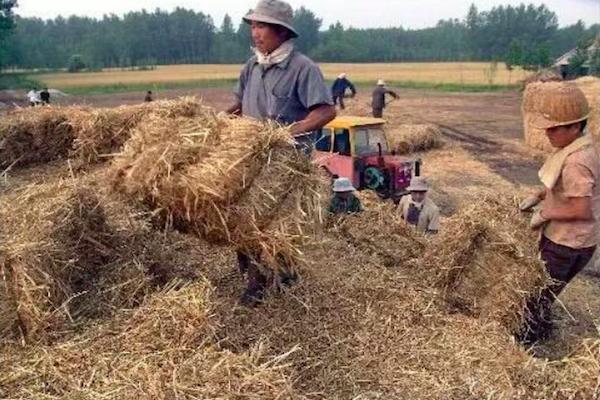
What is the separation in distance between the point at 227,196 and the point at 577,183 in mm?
2333

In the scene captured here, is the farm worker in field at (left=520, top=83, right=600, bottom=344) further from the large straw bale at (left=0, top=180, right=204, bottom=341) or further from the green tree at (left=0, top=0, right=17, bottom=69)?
the green tree at (left=0, top=0, right=17, bottom=69)

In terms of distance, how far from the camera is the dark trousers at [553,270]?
4609 millimetres

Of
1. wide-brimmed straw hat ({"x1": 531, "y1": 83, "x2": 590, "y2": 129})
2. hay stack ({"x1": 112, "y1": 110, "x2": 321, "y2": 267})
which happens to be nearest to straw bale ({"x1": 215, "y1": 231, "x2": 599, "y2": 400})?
hay stack ({"x1": 112, "y1": 110, "x2": 321, "y2": 267})

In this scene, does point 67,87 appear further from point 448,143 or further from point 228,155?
point 228,155

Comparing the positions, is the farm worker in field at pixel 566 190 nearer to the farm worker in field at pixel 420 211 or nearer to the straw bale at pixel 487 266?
the straw bale at pixel 487 266

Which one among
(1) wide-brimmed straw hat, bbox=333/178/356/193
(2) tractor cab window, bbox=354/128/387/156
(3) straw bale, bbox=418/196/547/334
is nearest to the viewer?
(3) straw bale, bbox=418/196/547/334

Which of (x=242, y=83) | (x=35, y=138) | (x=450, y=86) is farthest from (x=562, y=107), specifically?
(x=450, y=86)

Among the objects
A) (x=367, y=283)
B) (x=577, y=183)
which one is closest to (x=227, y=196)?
(x=367, y=283)

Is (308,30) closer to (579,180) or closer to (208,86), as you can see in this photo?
(208,86)

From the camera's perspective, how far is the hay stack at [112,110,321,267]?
11.8 ft

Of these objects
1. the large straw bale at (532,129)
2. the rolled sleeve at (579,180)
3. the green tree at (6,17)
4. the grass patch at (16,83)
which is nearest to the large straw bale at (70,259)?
the rolled sleeve at (579,180)

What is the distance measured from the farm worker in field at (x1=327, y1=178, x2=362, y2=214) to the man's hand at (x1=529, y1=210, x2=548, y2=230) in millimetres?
2115

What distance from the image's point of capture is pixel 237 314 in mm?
3846

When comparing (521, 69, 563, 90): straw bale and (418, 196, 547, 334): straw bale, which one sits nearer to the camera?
(418, 196, 547, 334): straw bale
